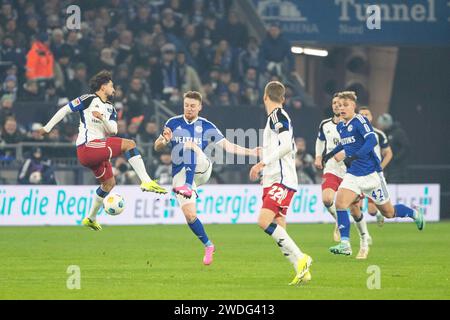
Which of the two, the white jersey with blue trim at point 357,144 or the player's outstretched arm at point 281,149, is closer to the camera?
the player's outstretched arm at point 281,149

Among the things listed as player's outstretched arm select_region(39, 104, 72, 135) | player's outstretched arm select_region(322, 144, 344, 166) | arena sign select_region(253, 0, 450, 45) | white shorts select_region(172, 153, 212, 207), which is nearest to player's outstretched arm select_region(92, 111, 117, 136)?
player's outstretched arm select_region(39, 104, 72, 135)

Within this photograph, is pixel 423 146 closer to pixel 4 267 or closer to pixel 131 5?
pixel 131 5

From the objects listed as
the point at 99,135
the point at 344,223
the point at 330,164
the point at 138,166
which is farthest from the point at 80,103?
the point at 330,164

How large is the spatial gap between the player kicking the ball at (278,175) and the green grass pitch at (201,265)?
13.7 inches

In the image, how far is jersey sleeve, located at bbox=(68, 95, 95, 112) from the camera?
56.3ft

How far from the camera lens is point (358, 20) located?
2942 cm

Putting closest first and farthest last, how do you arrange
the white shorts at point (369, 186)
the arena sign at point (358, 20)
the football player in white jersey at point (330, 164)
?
the white shorts at point (369, 186) → the football player in white jersey at point (330, 164) → the arena sign at point (358, 20)

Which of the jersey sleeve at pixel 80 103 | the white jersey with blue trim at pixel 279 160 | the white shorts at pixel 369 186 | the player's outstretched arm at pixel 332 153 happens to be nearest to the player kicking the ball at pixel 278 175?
the white jersey with blue trim at pixel 279 160

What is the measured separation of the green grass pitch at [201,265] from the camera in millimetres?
12539

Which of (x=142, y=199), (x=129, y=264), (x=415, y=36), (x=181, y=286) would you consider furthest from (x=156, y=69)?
(x=181, y=286)

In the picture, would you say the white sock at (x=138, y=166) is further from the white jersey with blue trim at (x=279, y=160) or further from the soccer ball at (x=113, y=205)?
the white jersey with blue trim at (x=279, y=160)

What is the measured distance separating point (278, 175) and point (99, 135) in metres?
4.71

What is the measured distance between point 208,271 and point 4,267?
261 cm

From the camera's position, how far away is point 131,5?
95.3 feet
